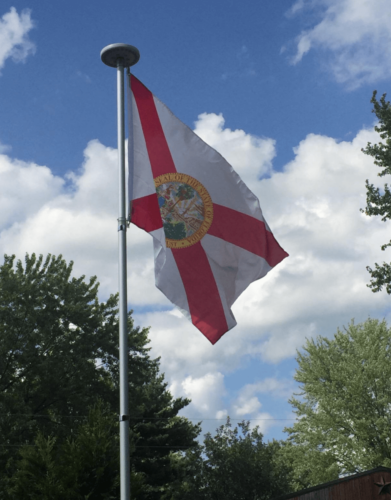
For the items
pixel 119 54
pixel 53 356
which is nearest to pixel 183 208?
pixel 119 54

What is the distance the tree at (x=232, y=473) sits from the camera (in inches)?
1673

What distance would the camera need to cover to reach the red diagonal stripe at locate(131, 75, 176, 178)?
9.46 metres

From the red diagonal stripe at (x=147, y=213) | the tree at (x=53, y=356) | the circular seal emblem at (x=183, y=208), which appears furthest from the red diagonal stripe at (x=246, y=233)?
the tree at (x=53, y=356)

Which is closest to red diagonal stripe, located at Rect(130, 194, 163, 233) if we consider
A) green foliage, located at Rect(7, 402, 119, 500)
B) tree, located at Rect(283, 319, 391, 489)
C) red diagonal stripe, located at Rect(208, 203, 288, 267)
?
red diagonal stripe, located at Rect(208, 203, 288, 267)

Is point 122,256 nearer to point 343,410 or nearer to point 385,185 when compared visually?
point 385,185

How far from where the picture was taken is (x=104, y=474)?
20.4m

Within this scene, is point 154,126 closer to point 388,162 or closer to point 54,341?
point 388,162

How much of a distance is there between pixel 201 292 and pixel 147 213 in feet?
4.82

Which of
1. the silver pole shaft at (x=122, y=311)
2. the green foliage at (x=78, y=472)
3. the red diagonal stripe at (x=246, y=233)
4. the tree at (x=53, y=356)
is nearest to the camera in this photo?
the silver pole shaft at (x=122, y=311)

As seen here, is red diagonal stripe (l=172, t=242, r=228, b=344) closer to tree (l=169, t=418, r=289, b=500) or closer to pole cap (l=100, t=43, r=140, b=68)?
pole cap (l=100, t=43, r=140, b=68)

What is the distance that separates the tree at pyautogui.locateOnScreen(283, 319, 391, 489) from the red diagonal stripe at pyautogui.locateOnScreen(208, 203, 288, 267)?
32.2 meters

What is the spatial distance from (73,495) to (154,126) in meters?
14.5

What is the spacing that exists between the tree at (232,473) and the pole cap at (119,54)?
1454 inches

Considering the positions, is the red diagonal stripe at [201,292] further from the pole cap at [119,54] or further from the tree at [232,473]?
the tree at [232,473]
